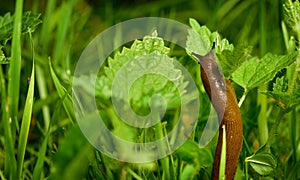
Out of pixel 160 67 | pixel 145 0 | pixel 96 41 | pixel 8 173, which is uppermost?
pixel 145 0

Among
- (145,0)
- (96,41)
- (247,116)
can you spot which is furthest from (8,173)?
(145,0)

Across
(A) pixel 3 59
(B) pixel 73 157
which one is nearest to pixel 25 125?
(A) pixel 3 59

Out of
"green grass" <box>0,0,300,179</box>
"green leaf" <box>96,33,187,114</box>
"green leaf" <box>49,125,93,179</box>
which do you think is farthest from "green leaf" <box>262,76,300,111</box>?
"green leaf" <box>49,125,93,179</box>

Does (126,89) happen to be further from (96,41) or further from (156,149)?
(96,41)

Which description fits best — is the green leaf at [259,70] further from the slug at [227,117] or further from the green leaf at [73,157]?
the green leaf at [73,157]

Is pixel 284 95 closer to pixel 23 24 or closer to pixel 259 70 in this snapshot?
pixel 259 70
